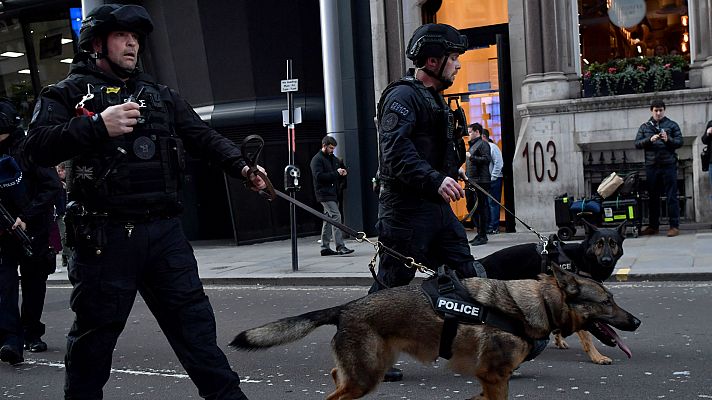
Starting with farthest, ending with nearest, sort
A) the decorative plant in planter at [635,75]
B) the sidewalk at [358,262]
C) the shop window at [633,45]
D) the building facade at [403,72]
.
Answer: the building facade at [403,72] → the shop window at [633,45] → the decorative plant in planter at [635,75] → the sidewalk at [358,262]

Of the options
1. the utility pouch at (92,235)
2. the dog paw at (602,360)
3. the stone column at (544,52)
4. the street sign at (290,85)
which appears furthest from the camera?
the stone column at (544,52)

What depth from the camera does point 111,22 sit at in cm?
415

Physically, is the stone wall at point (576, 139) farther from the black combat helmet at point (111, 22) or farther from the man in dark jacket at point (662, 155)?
the black combat helmet at point (111, 22)

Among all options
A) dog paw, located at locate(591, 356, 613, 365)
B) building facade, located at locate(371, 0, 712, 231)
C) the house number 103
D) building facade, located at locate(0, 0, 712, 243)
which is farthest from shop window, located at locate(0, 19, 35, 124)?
dog paw, located at locate(591, 356, 613, 365)

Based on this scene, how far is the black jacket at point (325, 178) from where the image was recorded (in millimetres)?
13906

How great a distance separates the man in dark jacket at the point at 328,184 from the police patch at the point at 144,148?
968 centimetres

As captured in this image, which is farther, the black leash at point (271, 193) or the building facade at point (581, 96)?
the building facade at point (581, 96)

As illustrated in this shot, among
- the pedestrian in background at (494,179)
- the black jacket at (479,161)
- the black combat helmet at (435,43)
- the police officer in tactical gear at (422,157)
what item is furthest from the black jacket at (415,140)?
the pedestrian in background at (494,179)

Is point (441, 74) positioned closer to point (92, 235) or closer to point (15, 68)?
point (92, 235)

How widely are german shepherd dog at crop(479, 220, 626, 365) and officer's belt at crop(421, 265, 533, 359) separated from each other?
177 centimetres

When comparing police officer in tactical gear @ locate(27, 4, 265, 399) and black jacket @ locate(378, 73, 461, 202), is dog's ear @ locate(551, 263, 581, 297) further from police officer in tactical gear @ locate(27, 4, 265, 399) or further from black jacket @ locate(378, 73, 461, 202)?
police officer in tactical gear @ locate(27, 4, 265, 399)

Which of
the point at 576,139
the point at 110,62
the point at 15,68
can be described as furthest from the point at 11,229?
the point at 15,68

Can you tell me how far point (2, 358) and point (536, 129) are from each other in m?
10.7

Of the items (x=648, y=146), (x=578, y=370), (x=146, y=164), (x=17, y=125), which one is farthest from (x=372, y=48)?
(x=146, y=164)
